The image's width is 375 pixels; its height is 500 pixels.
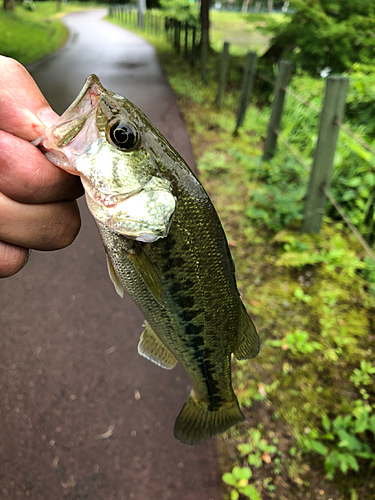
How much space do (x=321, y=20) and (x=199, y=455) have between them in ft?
28.0

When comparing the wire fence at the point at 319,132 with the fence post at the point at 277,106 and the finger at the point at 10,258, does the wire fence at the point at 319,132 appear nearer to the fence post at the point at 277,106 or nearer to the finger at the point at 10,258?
the fence post at the point at 277,106

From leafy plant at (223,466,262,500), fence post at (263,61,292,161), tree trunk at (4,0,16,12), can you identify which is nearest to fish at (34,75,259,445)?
leafy plant at (223,466,262,500)

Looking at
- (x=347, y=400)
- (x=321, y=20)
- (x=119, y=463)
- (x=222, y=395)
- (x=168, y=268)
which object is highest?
(x=321, y=20)

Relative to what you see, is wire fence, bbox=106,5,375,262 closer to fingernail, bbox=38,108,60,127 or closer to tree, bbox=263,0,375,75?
tree, bbox=263,0,375,75

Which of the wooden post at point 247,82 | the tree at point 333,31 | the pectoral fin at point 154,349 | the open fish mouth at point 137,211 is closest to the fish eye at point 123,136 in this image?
the open fish mouth at point 137,211

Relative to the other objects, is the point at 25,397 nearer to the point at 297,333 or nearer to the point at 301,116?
the point at 297,333

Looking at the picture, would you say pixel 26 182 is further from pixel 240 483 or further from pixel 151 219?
pixel 240 483

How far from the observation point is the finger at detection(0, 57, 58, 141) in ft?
3.43

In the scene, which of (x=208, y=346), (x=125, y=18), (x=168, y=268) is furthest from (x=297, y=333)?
(x=125, y=18)

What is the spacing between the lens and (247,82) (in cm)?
719

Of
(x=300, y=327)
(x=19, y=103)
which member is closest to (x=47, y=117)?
(x=19, y=103)

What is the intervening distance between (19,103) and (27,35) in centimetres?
1215

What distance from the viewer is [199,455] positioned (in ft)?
8.28

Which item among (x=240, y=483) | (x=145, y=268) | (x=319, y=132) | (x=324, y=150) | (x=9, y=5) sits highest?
(x=9, y=5)
